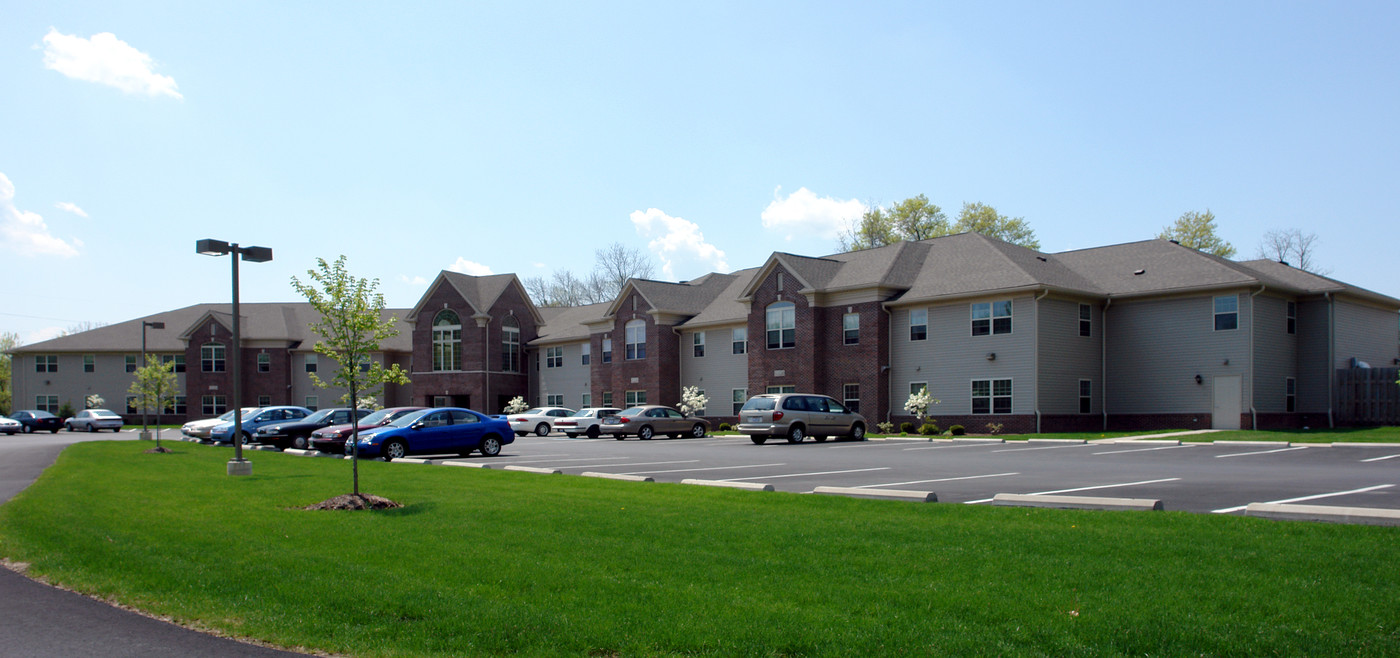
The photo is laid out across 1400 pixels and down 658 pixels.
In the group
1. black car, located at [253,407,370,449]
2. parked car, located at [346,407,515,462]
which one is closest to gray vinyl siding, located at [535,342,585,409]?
black car, located at [253,407,370,449]

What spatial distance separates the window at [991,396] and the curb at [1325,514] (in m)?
24.6

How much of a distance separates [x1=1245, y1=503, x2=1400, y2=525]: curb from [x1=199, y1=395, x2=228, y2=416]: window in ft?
219

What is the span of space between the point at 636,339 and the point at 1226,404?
27555mm

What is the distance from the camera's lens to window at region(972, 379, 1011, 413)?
34781 millimetres

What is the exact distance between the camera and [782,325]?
41938 millimetres

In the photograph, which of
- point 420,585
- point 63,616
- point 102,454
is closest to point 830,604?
point 420,585

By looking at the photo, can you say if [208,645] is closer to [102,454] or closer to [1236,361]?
[102,454]

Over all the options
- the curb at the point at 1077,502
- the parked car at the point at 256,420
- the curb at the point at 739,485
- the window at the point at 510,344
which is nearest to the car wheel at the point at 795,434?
the curb at the point at 739,485

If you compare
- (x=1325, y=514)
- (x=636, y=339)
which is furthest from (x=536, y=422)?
(x=1325, y=514)

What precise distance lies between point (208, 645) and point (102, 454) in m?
23.6

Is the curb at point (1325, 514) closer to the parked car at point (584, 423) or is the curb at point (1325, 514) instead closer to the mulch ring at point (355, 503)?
the mulch ring at point (355, 503)

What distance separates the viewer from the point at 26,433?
55.8 metres

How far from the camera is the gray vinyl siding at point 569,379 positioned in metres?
56.5

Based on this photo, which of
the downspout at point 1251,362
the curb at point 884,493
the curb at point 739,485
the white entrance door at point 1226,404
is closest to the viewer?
the curb at point 884,493
